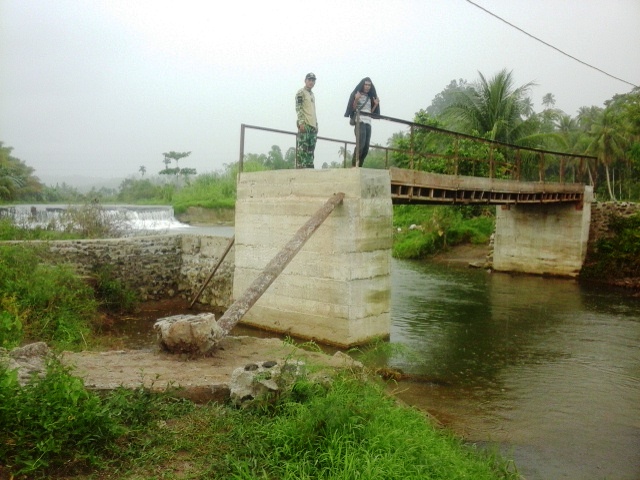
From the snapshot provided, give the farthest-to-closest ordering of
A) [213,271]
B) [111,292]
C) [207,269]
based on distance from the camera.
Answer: [207,269] < [213,271] < [111,292]

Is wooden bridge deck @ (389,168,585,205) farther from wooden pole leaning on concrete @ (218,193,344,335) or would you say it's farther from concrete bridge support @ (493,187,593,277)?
wooden pole leaning on concrete @ (218,193,344,335)

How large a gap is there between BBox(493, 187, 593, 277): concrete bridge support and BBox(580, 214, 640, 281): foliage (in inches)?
15.7

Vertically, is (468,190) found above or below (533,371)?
above

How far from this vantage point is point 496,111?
84.7 feet

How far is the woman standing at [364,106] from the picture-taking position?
9.55 meters

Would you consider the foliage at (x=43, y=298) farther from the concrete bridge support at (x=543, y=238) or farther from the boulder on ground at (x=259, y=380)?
the concrete bridge support at (x=543, y=238)

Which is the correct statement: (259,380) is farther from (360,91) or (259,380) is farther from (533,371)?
(360,91)

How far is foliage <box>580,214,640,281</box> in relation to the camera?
1742 centimetres

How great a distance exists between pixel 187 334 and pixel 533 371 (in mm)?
5534

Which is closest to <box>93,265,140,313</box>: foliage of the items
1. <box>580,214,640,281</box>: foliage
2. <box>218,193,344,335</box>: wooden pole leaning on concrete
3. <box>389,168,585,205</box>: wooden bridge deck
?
<box>218,193,344,335</box>: wooden pole leaning on concrete

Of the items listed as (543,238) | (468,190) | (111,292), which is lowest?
(111,292)

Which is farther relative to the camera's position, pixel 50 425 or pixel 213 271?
pixel 213 271

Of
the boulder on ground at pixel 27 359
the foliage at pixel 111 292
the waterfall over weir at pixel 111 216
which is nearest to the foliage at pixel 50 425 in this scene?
the boulder on ground at pixel 27 359

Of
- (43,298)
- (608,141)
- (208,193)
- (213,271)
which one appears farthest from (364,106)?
(608,141)
